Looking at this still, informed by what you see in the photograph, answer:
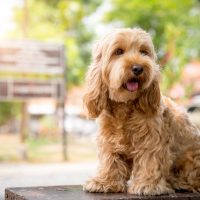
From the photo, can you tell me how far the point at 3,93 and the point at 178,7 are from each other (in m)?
14.4

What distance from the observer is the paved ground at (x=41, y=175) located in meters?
10.8

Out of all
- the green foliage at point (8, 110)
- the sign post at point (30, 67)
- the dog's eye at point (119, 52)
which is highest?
the green foliage at point (8, 110)

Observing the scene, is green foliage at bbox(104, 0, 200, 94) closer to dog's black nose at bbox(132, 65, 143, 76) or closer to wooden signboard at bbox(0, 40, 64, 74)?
wooden signboard at bbox(0, 40, 64, 74)

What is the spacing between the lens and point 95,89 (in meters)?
5.84

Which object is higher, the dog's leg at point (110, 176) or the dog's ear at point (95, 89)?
the dog's ear at point (95, 89)

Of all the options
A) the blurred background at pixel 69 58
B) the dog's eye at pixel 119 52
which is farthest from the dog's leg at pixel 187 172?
the blurred background at pixel 69 58

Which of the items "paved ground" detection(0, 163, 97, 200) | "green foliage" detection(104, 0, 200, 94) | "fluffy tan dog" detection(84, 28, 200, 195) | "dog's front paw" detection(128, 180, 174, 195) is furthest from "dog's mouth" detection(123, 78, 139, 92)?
"green foliage" detection(104, 0, 200, 94)

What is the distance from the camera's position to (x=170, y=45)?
2333cm

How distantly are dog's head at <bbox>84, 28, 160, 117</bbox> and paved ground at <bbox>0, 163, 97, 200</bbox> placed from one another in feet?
12.6

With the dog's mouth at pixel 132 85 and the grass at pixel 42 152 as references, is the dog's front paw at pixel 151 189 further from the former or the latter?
the grass at pixel 42 152

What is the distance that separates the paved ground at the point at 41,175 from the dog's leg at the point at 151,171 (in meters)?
3.78

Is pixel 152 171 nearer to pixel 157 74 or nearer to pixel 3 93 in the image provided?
pixel 157 74

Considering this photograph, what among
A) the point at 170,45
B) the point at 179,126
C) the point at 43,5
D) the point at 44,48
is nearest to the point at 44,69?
the point at 44,48

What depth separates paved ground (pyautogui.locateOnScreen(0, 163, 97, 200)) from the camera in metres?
10.8
